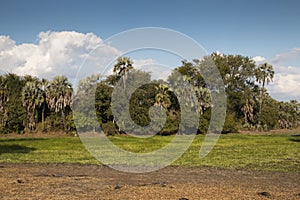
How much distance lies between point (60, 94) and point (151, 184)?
58.5 m

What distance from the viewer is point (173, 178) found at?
18.0 m

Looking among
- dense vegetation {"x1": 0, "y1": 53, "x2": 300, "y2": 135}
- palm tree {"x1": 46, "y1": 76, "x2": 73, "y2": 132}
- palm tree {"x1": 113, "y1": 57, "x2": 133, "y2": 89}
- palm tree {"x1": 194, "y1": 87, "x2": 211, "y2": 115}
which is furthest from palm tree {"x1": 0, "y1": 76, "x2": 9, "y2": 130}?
palm tree {"x1": 194, "y1": 87, "x2": 211, "y2": 115}

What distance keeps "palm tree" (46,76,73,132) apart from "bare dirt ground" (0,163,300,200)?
1990 inches

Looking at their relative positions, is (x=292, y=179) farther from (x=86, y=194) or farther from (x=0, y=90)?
(x=0, y=90)

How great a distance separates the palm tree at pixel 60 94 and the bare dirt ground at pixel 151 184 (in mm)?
50538

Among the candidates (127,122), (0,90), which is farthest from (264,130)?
(0,90)

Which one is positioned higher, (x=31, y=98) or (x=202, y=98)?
(x=202, y=98)

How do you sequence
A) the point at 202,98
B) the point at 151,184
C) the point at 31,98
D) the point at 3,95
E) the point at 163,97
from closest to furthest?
the point at 151,184 → the point at 163,97 → the point at 202,98 → the point at 31,98 → the point at 3,95

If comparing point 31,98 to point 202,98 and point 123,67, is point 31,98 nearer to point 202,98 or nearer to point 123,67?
point 123,67

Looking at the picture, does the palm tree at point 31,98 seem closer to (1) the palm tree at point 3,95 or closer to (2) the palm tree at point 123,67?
(1) the palm tree at point 3,95

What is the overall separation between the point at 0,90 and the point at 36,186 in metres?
64.6

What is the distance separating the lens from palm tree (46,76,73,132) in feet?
232

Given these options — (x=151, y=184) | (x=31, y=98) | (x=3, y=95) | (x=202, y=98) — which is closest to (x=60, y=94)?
(x=31, y=98)

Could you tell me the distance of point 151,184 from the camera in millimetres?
15750
